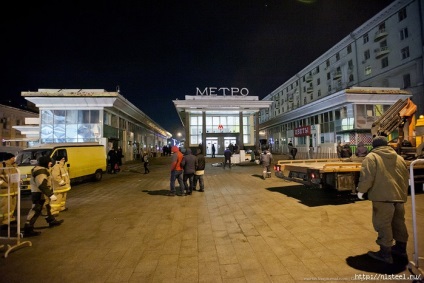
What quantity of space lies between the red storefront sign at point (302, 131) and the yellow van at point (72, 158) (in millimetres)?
29514

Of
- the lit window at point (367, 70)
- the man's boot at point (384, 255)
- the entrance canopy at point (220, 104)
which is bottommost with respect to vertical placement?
the man's boot at point (384, 255)

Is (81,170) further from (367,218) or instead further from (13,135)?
(13,135)

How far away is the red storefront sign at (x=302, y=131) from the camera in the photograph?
116ft

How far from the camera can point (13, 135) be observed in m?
44.4

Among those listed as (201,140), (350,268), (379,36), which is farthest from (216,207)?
(379,36)

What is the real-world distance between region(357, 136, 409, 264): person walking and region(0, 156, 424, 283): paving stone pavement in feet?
0.92

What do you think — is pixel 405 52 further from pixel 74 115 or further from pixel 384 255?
pixel 74 115

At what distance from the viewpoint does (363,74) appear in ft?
126

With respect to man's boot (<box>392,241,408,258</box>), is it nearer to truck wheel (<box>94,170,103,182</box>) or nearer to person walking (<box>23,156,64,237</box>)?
person walking (<box>23,156,64,237</box>)

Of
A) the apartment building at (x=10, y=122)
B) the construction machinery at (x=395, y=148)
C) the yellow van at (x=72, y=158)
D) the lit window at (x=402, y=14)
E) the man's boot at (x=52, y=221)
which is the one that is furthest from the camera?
the apartment building at (x=10, y=122)

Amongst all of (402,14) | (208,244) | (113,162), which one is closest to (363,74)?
(402,14)

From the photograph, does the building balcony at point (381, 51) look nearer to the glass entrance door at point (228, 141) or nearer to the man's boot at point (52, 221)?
the glass entrance door at point (228, 141)

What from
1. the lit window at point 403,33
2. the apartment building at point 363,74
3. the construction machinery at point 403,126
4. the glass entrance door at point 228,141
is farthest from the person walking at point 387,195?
the lit window at point 403,33

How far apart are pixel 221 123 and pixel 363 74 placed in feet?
81.5
